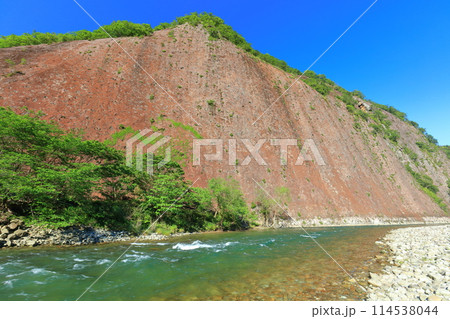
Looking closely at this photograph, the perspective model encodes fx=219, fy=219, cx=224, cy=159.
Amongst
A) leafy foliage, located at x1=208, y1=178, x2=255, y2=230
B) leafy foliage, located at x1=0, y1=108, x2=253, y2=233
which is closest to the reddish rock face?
leafy foliage, located at x1=208, y1=178, x2=255, y2=230

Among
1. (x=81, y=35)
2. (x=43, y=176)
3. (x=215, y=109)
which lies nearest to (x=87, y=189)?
(x=43, y=176)

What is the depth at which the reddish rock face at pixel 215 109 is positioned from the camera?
3102 centimetres

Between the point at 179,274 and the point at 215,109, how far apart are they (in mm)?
34542

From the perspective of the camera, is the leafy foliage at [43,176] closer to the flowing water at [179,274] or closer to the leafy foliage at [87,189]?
the leafy foliage at [87,189]

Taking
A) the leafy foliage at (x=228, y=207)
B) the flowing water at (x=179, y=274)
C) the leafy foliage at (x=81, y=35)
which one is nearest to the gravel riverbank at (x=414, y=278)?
the flowing water at (x=179, y=274)

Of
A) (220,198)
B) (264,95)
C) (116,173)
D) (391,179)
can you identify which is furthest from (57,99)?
(391,179)

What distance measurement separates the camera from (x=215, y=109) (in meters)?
40.0

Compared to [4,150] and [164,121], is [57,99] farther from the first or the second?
[4,150]

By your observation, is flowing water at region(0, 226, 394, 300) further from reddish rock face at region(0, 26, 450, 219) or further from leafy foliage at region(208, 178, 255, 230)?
reddish rock face at region(0, 26, 450, 219)

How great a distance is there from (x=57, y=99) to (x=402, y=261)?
38.5 m

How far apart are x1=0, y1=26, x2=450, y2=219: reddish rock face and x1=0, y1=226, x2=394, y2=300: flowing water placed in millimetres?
19174

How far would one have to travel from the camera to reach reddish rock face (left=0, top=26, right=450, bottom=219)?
31016 millimetres

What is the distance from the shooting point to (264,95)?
154ft

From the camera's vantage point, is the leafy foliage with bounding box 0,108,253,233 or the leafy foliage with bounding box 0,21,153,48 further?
the leafy foliage with bounding box 0,21,153,48
